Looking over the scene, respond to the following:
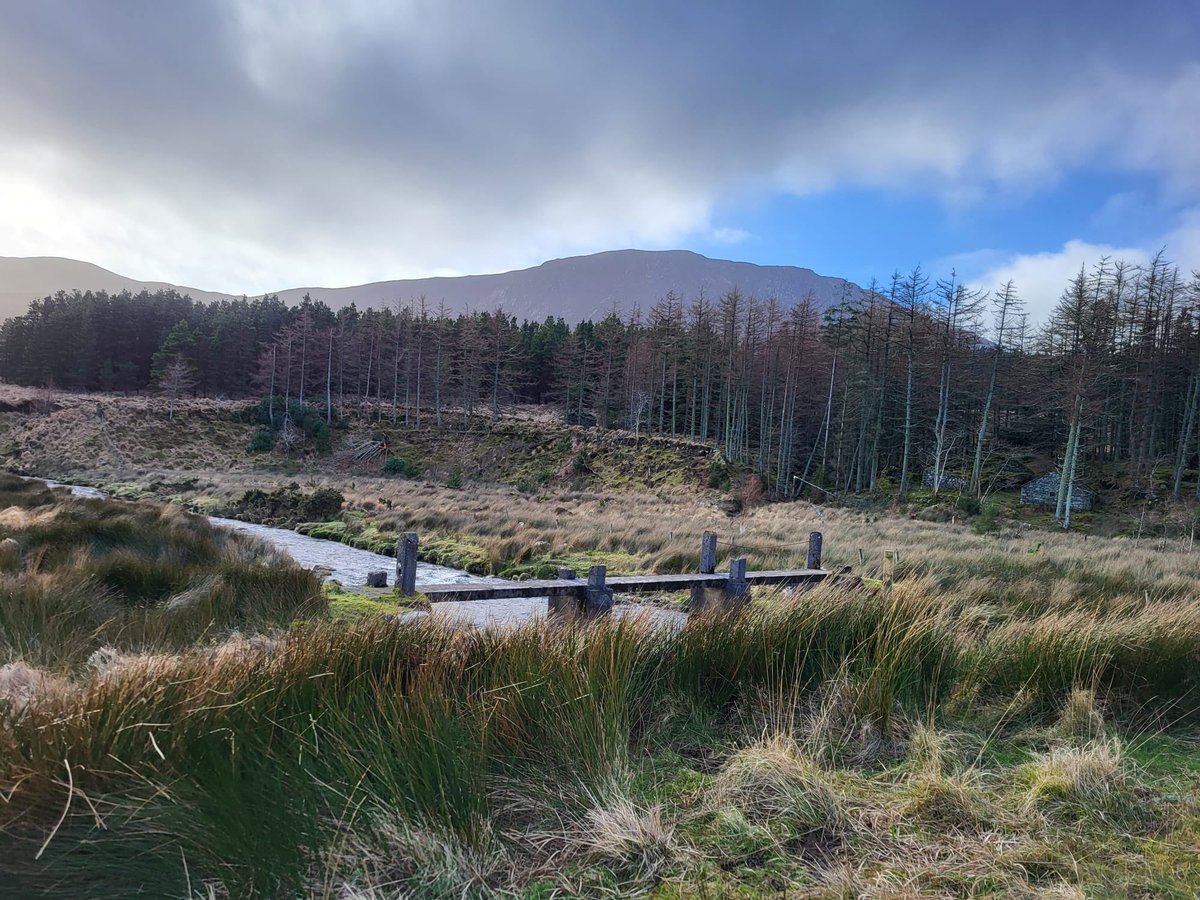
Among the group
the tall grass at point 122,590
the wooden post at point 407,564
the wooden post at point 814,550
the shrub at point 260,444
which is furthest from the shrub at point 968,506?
the shrub at point 260,444

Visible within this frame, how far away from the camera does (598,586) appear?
655cm

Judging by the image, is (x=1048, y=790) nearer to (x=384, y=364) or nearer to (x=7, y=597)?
(x=7, y=597)

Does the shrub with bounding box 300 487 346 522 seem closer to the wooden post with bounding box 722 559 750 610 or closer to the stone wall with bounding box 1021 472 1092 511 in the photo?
the wooden post with bounding box 722 559 750 610

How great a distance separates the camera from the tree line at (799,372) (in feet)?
126

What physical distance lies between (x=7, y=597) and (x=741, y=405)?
4301 cm

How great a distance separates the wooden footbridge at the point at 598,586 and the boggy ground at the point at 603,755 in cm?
155

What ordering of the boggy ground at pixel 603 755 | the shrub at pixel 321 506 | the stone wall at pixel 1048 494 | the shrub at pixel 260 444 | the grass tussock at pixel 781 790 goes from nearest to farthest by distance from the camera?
the boggy ground at pixel 603 755
the grass tussock at pixel 781 790
the shrub at pixel 321 506
the stone wall at pixel 1048 494
the shrub at pixel 260 444

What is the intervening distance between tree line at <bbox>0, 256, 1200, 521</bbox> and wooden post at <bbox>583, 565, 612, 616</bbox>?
29965 millimetres

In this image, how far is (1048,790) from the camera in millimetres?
3518

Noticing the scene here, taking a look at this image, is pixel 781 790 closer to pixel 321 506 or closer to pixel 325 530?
pixel 325 530

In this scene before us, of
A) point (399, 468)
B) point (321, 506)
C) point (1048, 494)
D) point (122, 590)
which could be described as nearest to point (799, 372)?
point (1048, 494)

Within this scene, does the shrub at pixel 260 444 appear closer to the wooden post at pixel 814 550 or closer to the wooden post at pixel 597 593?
the wooden post at pixel 814 550

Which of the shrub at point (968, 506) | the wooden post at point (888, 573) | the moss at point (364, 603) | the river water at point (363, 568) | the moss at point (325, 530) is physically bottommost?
the moss at point (325, 530)

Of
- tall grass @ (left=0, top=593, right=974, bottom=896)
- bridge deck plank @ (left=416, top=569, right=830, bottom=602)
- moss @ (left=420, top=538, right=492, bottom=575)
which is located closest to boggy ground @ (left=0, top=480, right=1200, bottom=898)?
tall grass @ (left=0, top=593, right=974, bottom=896)
